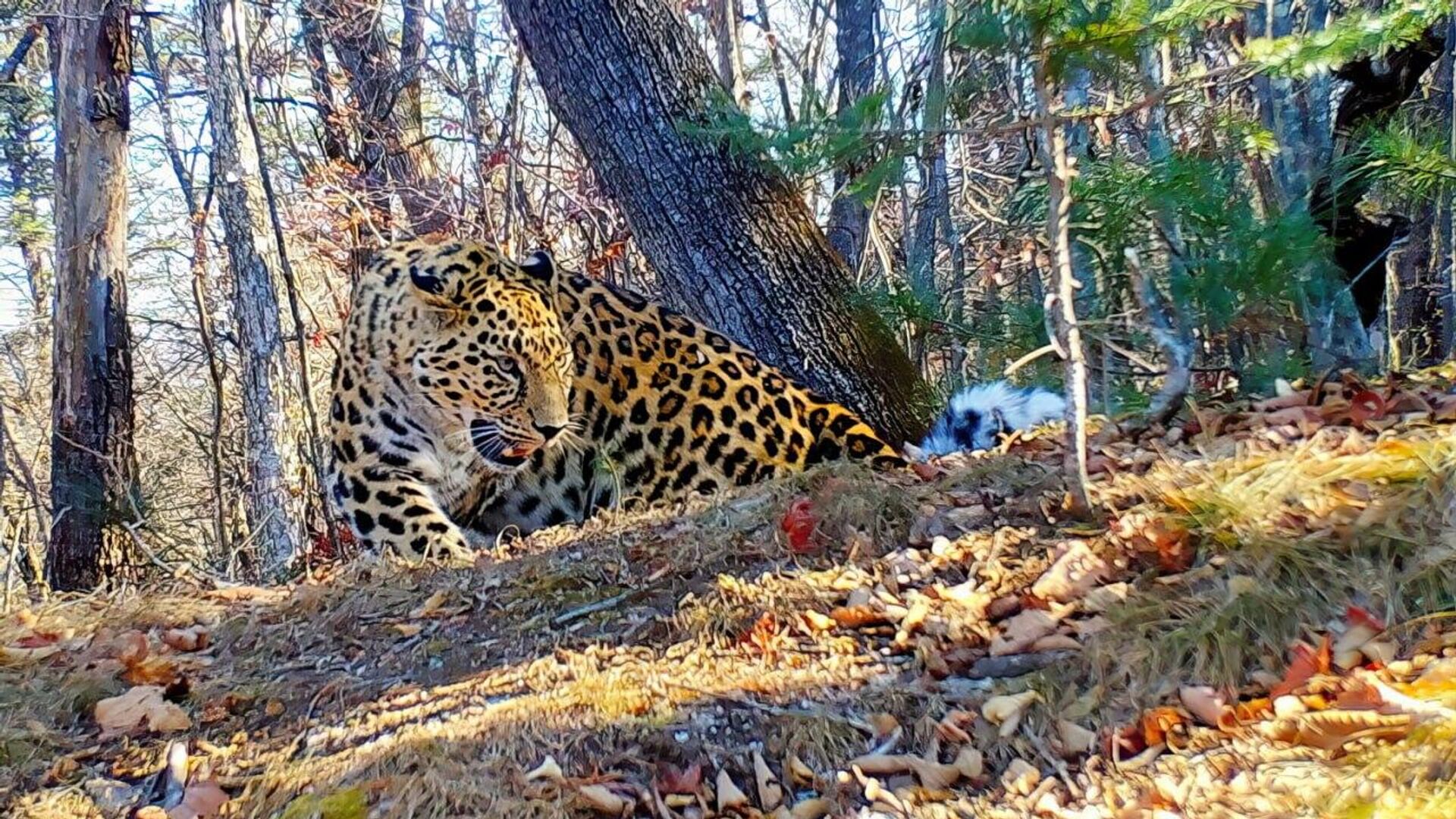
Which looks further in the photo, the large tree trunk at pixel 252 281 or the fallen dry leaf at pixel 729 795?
the large tree trunk at pixel 252 281

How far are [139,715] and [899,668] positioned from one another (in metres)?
2.15

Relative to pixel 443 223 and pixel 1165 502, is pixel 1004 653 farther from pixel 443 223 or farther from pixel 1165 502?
pixel 443 223

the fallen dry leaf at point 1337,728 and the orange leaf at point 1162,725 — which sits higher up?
the fallen dry leaf at point 1337,728

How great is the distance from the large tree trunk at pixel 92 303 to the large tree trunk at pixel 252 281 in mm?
870

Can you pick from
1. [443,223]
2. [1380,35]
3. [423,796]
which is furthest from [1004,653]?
[443,223]

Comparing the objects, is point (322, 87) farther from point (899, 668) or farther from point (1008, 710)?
point (1008, 710)

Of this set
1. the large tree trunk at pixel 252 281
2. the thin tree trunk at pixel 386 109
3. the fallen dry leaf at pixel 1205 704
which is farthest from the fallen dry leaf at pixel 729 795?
the thin tree trunk at pixel 386 109

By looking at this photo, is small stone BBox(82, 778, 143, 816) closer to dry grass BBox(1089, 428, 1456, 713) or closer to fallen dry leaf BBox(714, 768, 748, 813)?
fallen dry leaf BBox(714, 768, 748, 813)

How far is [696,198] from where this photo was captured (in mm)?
5762

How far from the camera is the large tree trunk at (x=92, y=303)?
8047 millimetres

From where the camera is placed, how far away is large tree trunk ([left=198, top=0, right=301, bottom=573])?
333 inches

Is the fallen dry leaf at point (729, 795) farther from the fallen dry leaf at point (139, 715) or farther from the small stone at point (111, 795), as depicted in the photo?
the fallen dry leaf at point (139, 715)

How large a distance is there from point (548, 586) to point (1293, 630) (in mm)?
2329

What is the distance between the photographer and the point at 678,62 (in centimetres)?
577
